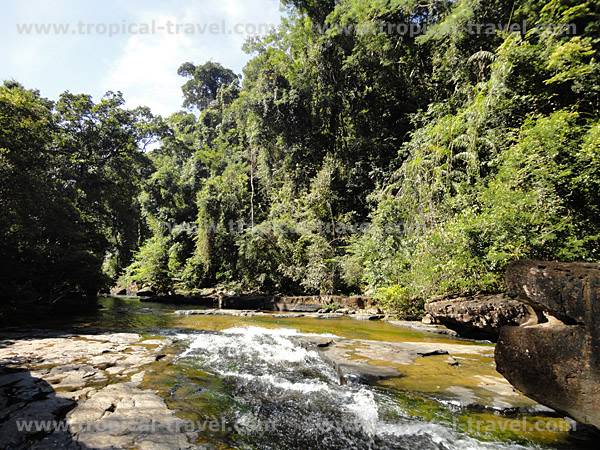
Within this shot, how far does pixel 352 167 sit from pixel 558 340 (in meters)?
16.2

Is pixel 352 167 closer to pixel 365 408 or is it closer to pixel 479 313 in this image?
pixel 479 313

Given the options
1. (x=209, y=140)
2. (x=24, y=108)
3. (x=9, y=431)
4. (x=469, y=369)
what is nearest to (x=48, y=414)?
(x=9, y=431)

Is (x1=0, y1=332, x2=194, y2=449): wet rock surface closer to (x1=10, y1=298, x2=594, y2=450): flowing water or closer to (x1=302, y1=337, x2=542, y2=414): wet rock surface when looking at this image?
(x1=10, y1=298, x2=594, y2=450): flowing water

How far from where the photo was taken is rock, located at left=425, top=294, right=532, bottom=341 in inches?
256

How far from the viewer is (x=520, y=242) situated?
22.1ft

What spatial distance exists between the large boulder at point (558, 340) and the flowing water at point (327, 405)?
56 cm

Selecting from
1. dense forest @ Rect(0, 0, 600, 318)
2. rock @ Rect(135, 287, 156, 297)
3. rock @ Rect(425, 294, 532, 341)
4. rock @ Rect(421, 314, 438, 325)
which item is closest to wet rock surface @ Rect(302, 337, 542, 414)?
rock @ Rect(425, 294, 532, 341)

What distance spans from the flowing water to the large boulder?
56cm

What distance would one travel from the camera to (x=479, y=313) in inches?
276

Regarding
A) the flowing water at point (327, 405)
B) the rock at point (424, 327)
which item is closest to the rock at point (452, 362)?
the flowing water at point (327, 405)

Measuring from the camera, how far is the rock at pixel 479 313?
6.50 m

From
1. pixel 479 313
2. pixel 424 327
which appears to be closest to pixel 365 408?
pixel 479 313

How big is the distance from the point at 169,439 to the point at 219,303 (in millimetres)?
14428

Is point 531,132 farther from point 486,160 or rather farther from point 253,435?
point 253,435
